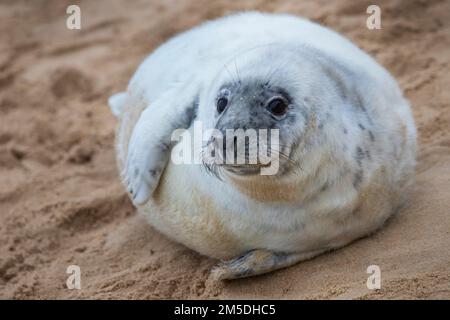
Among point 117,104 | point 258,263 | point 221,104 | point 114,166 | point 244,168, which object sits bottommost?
point 258,263

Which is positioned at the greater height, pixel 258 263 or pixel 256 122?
pixel 256 122

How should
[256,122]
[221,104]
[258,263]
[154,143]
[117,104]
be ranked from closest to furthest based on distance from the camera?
[256,122], [221,104], [258,263], [154,143], [117,104]

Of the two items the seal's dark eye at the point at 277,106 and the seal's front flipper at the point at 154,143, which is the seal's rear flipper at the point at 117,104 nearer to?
the seal's front flipper at the point at 154,143

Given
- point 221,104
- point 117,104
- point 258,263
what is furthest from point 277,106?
point 117,104

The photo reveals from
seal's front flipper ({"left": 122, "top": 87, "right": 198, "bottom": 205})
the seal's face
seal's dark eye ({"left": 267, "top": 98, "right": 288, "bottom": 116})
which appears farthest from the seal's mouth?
seal's front flipper ({"left": 122, "top": 87, "right": 198, "bottom": 205})

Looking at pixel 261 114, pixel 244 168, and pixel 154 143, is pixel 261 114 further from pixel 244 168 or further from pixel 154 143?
pixel 154 143

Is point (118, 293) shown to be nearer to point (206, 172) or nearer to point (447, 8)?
point (206, 172)

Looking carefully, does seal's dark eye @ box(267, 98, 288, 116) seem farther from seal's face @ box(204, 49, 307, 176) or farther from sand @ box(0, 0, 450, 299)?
sand @ box(0, 0, 450, 299)

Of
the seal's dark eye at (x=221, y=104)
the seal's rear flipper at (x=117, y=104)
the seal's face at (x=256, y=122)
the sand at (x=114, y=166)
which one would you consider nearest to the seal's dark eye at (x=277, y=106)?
the seal's face at (x=256, y=122)
